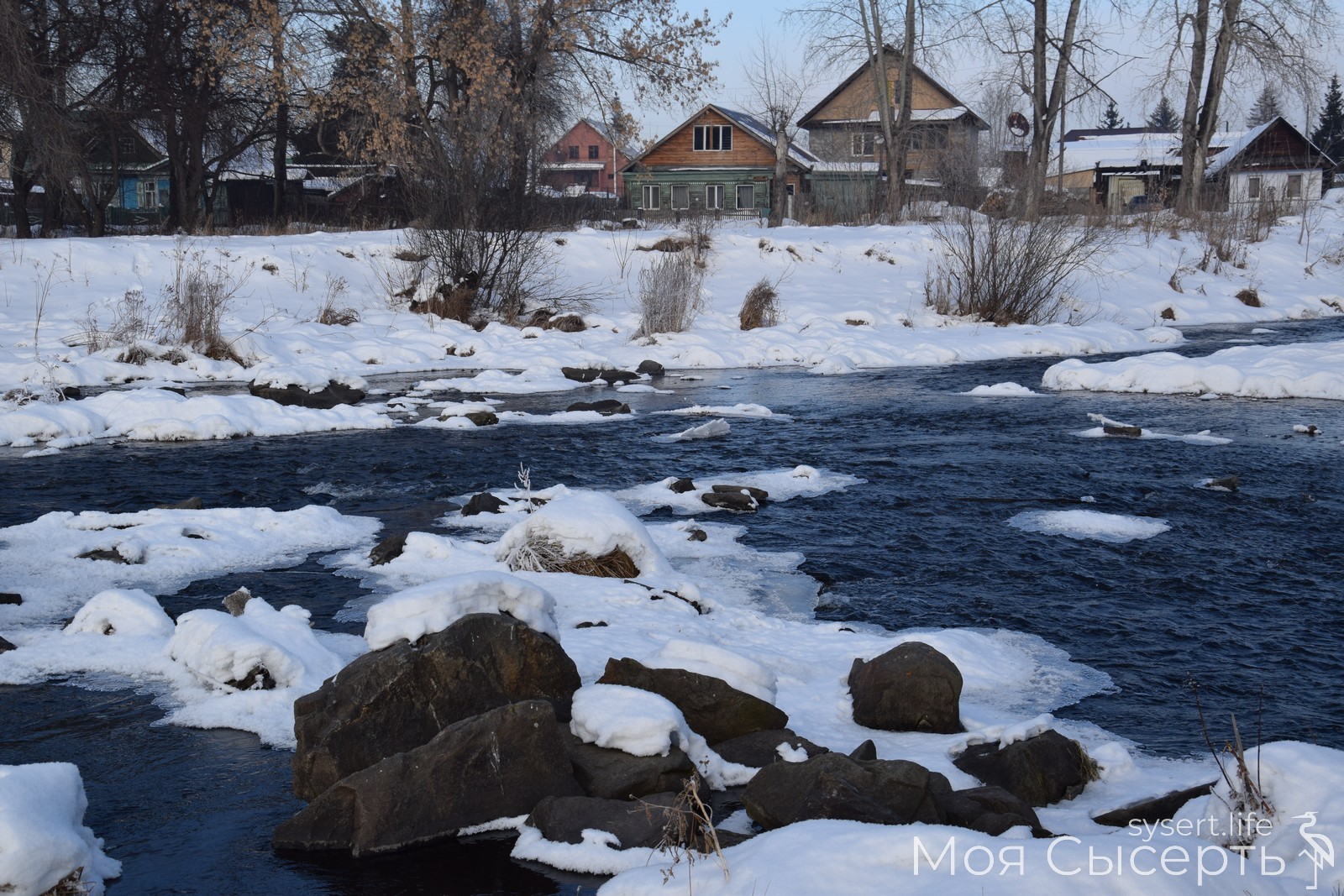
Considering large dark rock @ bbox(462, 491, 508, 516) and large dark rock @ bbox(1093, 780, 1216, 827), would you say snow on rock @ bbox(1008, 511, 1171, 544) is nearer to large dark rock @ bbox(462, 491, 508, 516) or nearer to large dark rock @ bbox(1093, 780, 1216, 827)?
large dark rock @ bbox(462, 491, 508, 516)

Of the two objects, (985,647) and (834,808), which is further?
(985,647)

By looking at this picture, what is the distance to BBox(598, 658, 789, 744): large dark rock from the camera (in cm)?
466

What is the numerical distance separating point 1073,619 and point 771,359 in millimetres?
13224

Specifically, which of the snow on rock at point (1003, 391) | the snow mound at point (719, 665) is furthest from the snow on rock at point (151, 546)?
the snow on rock at point (1003, 391)

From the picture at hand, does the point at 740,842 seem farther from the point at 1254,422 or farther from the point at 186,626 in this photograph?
the point at 1254,422

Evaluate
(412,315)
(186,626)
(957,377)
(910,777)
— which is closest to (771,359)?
(957,377)

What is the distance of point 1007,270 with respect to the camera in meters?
21.4

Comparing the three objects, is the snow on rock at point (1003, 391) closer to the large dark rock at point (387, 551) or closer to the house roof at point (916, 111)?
the large dark rock at point (387, 551)

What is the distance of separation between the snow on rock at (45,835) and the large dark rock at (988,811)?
2.73 m

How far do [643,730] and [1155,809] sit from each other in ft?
5.79

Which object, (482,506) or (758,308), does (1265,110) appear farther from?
(482,506)

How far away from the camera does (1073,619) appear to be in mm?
6281

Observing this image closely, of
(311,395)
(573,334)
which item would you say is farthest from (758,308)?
(311,395)

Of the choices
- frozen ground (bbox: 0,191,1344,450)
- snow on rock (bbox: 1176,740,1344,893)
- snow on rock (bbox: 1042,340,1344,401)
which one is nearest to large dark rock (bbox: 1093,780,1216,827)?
snow on rock (bbox: 1176,740,1344,893)
